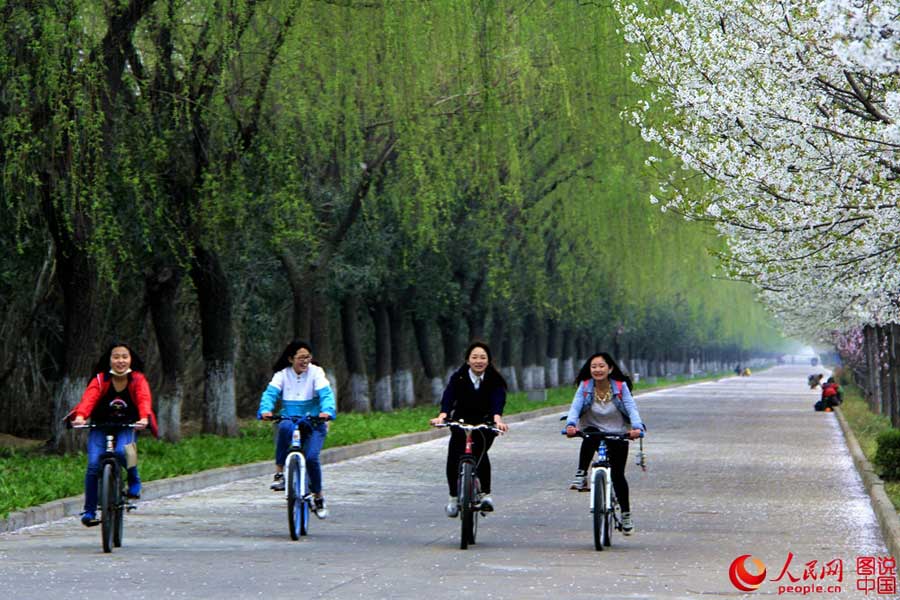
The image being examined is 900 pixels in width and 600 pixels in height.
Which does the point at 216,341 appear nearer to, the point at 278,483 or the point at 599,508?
the point at 278,483

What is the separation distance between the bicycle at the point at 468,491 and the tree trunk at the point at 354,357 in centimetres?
2986

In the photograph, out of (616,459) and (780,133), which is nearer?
(616,459)

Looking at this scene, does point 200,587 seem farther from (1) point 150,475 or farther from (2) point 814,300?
(2) point 814,300

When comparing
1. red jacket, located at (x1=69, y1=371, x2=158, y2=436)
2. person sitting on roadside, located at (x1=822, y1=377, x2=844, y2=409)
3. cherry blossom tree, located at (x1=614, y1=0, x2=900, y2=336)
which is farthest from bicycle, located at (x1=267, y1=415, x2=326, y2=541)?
person sitting on roadside, located at (x1=822, y1=377, x2=844, y2=409)

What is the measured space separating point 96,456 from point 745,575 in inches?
216

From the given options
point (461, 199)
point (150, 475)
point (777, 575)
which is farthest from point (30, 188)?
point (461, 199)

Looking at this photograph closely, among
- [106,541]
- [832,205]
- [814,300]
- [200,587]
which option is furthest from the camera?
[814,300]

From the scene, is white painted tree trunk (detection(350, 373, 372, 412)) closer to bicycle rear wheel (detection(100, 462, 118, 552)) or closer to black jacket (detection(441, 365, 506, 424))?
black jacket (detection(441, 365, 506, 424))

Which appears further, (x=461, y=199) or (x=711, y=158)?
(x=461, y=199)

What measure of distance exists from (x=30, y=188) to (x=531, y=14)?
32.7ft

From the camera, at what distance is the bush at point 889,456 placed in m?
21.3

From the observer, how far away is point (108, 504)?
13.7m

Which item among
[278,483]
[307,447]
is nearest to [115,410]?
[278,483]

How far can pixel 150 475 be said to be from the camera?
817 inches
